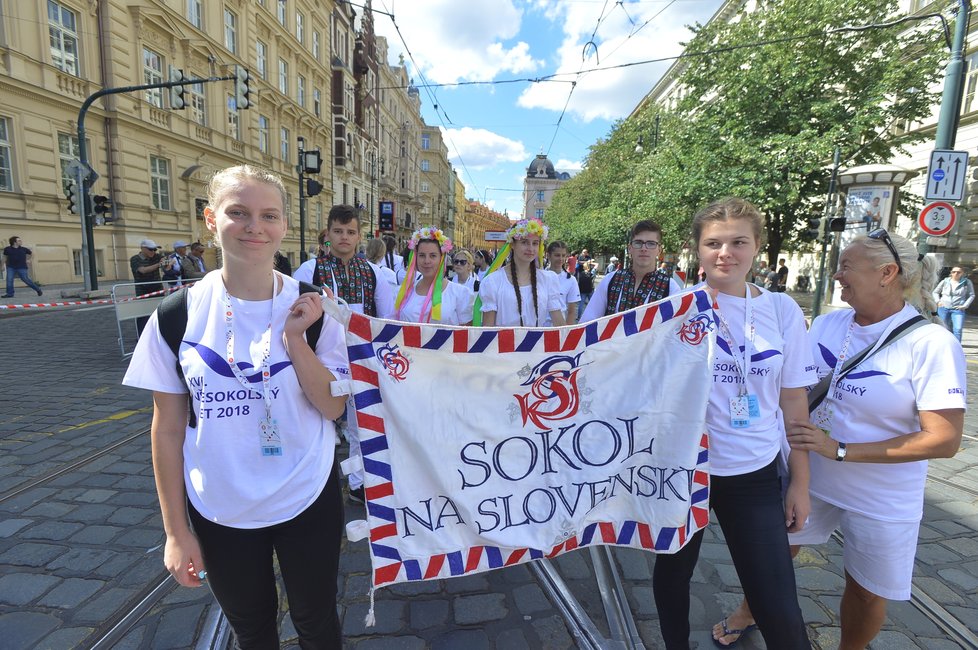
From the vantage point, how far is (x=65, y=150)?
58.5ft

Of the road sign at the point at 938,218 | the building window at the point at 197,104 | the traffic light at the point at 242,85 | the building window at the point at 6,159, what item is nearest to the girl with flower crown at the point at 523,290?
the road sign at the point at 938,218

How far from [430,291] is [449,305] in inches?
8.4

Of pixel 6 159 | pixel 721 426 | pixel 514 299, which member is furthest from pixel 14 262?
pixel 721 426

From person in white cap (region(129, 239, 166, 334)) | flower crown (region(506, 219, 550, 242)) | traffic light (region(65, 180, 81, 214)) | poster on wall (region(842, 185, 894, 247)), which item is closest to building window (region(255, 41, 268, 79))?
traffic light (region(65, 180, 81, 214))

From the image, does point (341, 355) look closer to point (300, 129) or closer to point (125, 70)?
point (125, 70)

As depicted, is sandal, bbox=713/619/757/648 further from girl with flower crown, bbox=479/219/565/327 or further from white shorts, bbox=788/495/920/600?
girl with flower crown, bbox=479/219/565/327

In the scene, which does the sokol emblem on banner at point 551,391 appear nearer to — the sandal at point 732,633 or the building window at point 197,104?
the sandal at point 732,633

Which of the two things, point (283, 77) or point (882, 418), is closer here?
point (882, 418)

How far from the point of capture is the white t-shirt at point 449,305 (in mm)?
4434

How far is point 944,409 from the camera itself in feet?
6.01

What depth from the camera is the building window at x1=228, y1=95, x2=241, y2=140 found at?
2677cm

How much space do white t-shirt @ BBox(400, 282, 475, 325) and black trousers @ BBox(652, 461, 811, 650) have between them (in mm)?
2787

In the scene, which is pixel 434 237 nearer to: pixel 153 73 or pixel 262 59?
pixel 153 73

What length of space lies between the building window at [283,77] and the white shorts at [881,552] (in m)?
37.2
